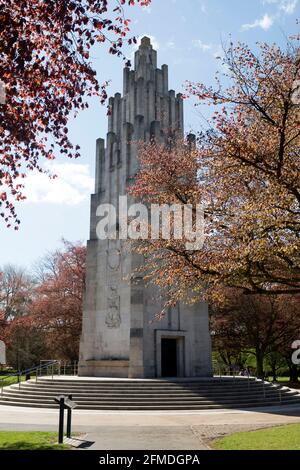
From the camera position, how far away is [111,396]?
2114 cm

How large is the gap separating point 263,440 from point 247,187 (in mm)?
7217

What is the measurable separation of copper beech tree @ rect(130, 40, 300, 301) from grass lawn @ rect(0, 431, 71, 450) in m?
6.18

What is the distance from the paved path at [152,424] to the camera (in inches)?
461

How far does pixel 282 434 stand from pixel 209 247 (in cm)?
602

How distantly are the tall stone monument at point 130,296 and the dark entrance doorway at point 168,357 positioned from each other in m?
0.06

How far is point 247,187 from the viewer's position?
13.8m

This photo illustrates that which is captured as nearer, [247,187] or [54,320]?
[247,187]

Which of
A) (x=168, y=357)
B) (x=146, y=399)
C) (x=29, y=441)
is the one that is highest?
(x=168, y=357)

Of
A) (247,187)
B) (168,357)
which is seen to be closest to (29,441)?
(247,187)

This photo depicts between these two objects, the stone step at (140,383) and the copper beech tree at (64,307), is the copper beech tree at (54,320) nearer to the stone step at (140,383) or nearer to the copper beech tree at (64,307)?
the copper beech tree at (64,307)

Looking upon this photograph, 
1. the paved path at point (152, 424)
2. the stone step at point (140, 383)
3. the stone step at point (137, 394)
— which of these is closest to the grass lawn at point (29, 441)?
the paved path at point (152, 424)

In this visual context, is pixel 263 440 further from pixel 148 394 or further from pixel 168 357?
pixel 168 357
